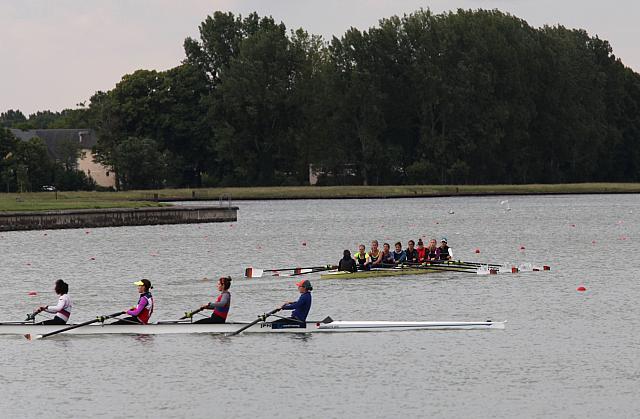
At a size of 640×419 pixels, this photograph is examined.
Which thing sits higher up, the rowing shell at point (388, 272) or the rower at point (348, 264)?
the rower at point (348, 264)

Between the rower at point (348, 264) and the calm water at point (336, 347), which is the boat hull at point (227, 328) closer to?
the calm water at point (336, 347)

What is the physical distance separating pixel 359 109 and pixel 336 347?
128864mm

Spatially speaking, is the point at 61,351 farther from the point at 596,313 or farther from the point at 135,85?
the point at 135,85

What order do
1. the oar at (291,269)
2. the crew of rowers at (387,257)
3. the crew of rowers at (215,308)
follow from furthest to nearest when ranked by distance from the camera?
the oar at (291,269) < the crew of rowers at (387,257) < the crew of rowers at (215,308)

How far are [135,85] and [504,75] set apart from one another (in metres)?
52.1

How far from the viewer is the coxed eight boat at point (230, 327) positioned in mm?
35906

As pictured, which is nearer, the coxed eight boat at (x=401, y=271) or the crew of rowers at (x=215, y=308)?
the crew of rowers at (x=215, y=308)

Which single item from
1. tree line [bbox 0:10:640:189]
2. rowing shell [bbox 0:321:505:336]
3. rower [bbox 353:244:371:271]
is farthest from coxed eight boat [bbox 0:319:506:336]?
tree line [bbox 0:10:640:189]

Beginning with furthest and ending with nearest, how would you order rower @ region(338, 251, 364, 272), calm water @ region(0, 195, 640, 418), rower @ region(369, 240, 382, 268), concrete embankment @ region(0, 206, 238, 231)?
concrete embankment @ region(0, 206, 238, 231) < rower @ region(369, 240, 382, 268) < rower @ region(338, 251, 364, 272) < calm water @ region(0, 195, 640, 418)

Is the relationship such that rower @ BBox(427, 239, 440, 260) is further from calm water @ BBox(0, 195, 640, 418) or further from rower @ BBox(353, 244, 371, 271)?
rower @ BBox(353, 244, 371, 271)

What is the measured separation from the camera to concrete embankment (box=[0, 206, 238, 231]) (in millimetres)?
93875

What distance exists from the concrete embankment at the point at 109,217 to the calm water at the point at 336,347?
14194 millimetres

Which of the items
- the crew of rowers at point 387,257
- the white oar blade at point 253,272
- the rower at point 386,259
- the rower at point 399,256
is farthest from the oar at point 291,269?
the rower at point 399,256

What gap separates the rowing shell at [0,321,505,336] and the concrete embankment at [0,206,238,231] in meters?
58.1
